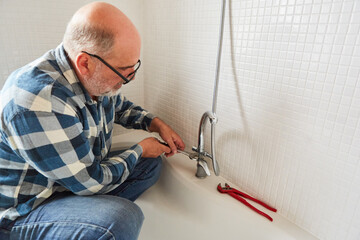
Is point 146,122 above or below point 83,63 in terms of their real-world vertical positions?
below

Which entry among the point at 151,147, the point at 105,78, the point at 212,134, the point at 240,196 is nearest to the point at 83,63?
the point at 105,78

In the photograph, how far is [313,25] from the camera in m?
0.70

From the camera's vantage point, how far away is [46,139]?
700 mm

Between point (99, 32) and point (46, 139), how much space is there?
0.32m

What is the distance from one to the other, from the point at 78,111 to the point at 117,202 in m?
0.31

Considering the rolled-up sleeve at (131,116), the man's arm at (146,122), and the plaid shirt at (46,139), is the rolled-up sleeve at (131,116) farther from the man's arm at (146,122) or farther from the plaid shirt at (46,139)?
the plaid shirt at (46,139)

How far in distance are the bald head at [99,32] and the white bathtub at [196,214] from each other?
0.62m

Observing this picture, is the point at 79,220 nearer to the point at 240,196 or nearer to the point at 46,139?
the point at 46,139

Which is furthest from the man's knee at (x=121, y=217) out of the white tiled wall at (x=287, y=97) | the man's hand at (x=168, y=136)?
the white tiled wall at (x=287, y=97)

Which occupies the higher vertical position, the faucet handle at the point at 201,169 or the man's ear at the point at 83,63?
the man's ear at the point at 83,63

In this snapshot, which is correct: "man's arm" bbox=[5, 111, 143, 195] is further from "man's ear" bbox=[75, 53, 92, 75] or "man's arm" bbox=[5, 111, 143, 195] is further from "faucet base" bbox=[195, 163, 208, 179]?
"faucet base" bbox=[195, 163, 208, 179]

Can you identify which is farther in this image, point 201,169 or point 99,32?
point 201,169

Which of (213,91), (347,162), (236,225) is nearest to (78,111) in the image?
(213,91)

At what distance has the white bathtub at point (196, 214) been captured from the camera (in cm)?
90
